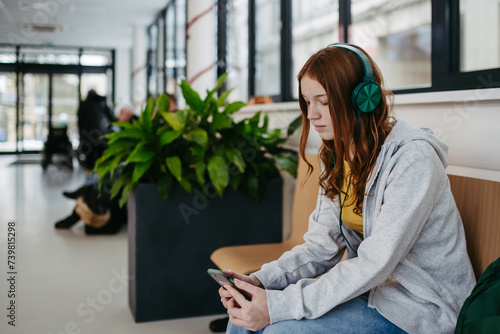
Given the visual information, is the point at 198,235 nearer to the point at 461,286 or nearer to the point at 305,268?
the point at 305,268

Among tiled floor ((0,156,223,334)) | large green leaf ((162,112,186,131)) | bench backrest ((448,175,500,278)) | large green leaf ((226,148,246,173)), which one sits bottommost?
tiled floor ((0,156,223,334))

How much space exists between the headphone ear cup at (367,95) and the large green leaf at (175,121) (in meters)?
1.40

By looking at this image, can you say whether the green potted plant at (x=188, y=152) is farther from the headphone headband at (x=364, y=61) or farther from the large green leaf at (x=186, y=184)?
the headphone headband at (x=364, y=61)

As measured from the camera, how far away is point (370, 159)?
128 cm

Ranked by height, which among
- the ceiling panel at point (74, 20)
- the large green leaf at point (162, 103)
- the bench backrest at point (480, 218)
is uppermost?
the ceiling panel at point (74, 20)

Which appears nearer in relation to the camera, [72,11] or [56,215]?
[56,215]

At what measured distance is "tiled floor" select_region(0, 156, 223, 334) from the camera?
248cm

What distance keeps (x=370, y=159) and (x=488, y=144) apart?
623mm

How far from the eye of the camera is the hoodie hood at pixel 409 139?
3.96 feet

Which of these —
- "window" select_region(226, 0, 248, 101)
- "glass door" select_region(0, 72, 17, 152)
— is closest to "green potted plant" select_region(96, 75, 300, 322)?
"window" select_region(226, 0, 248, 101)

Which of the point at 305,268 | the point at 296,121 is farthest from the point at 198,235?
the point at 305,268

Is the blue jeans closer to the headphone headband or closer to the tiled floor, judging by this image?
the headphone headband

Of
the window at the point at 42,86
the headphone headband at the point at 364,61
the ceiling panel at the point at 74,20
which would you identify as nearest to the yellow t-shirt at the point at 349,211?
the headphone headband at the point at 364,61

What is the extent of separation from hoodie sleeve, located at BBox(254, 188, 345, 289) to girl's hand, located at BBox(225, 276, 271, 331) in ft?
0.70
